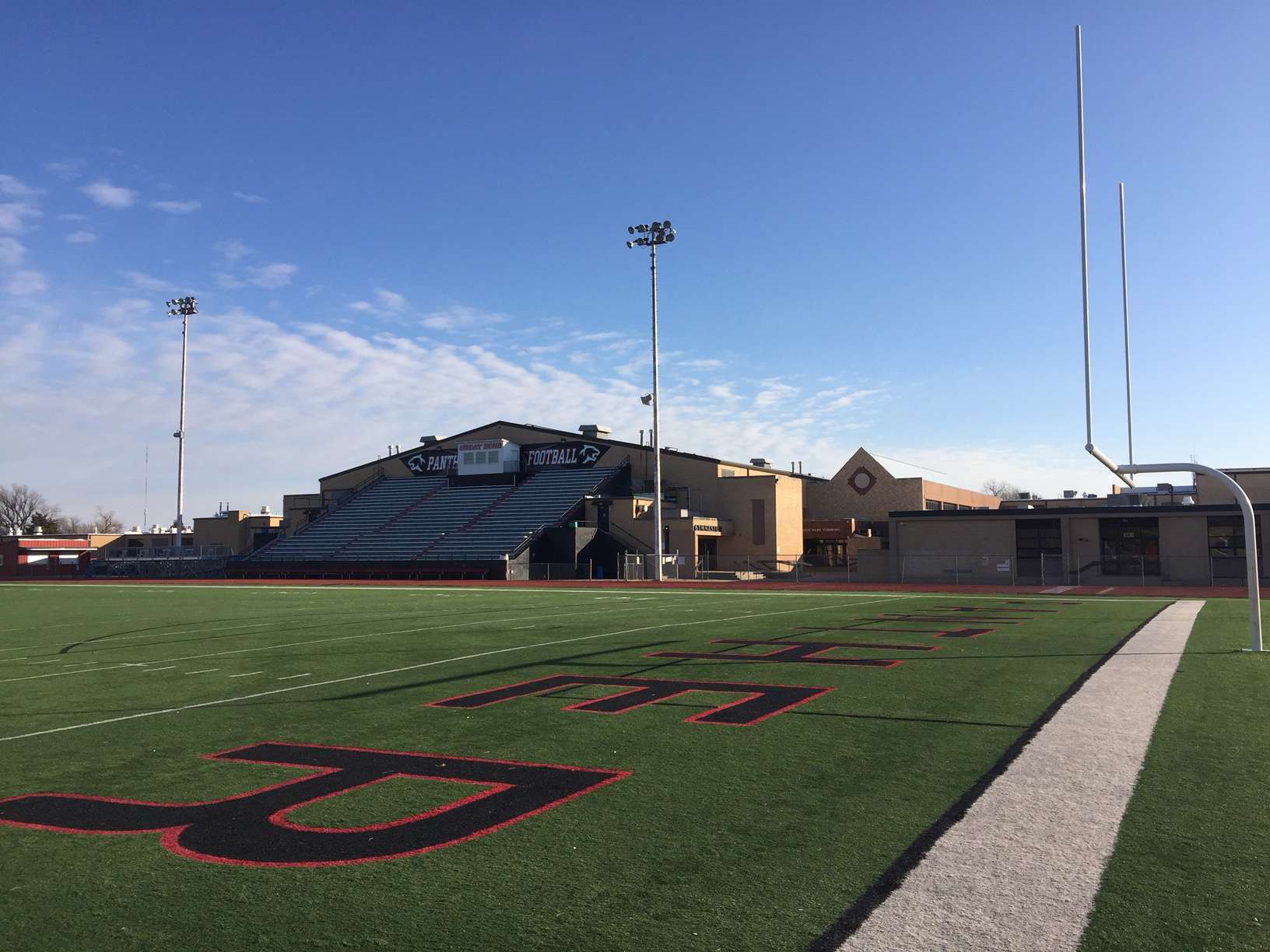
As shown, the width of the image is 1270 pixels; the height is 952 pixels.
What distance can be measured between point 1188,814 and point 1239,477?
57.8m

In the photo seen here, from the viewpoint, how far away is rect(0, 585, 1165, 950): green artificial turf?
436 cm

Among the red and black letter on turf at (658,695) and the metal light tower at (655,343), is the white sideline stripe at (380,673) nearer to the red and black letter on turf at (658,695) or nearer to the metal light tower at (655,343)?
the red and black letter on turf at (658,695)

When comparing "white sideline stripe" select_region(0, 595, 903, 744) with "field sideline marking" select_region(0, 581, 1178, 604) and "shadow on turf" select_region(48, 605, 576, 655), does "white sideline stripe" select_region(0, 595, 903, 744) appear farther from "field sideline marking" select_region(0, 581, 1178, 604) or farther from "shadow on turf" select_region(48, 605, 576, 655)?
"field sideline marking" select_region(0, 581, 1178, 604)

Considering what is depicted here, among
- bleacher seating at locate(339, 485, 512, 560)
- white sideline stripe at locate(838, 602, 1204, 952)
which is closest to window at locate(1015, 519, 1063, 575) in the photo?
bleacher seating at locate(339, 485, 512, 560)

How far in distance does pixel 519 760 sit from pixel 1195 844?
444 cm

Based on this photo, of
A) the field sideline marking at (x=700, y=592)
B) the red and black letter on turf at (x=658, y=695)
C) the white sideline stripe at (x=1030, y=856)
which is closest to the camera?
the white sideline stripe at (x=1030, y=856)

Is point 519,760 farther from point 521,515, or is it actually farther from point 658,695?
point 521,515

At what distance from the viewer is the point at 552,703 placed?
33.5ft

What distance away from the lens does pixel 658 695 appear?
10734 millimetres

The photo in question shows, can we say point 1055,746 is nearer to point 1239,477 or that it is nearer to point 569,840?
point 569,840

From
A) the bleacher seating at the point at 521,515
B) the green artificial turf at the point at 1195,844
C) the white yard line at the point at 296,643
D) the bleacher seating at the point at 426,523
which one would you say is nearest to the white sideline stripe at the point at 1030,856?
the green artificial turf at the point at 1195,844

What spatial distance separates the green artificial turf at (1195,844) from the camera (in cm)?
414

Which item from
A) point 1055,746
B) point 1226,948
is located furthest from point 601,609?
point 1226,948

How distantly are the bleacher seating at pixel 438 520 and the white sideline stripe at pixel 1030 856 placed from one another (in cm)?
4746
